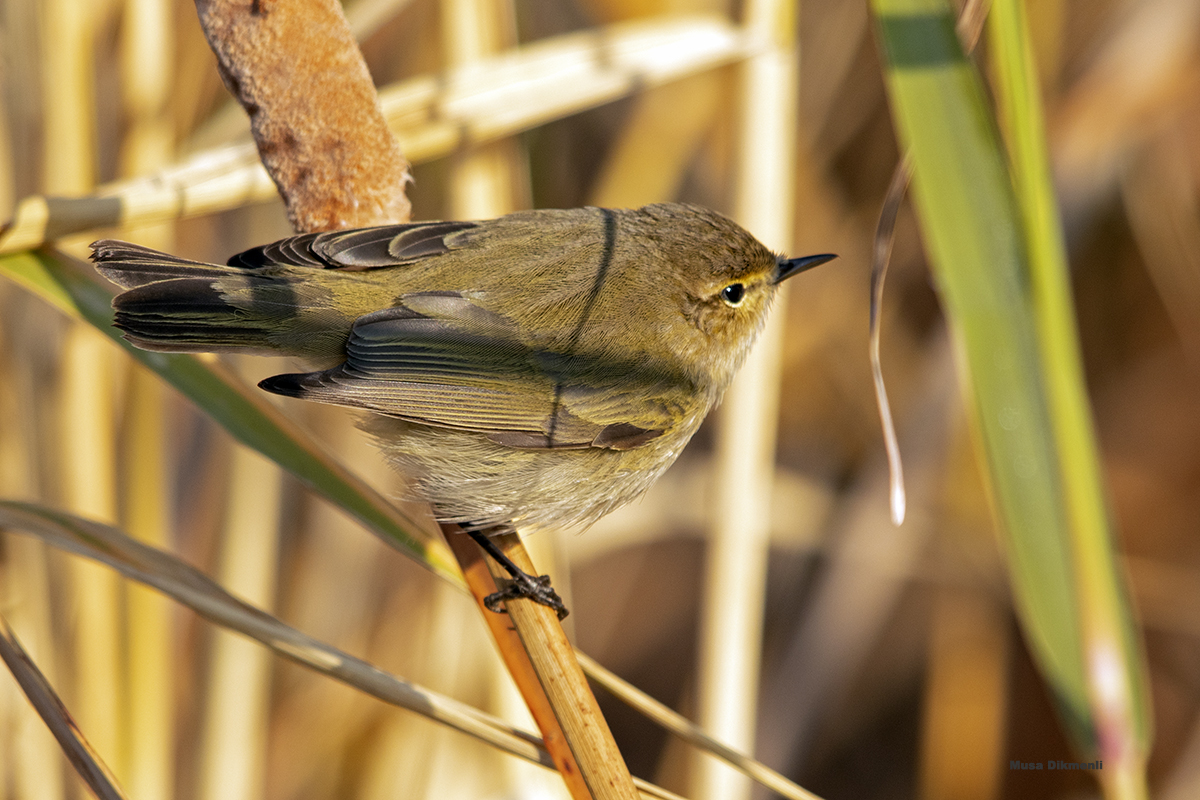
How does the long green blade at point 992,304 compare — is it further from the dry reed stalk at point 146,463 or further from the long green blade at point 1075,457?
the dry reed stalk at point 146,463

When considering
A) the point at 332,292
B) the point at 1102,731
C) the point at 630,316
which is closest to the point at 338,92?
the point at 332,292

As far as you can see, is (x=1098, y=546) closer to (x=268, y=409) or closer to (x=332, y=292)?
(x=268, y=409)

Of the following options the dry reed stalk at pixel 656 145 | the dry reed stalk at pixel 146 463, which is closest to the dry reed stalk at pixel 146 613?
the dry reed stalk at pixel 146 463

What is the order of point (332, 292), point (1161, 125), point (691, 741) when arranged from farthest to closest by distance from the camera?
1. point (1161, 125)
2. point (332, 292)
3. point (691, 741)

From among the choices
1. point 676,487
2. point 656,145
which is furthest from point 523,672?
point 656,145

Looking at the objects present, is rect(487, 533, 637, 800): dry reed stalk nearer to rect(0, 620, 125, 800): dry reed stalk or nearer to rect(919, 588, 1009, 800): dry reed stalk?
rect(0, 620, 125, 800): dry reed stalk

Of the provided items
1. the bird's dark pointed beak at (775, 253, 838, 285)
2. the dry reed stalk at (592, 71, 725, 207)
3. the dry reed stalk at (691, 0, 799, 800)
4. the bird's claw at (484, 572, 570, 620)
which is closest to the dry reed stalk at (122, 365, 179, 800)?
the bird's claw at (484, 572, 570, 620)
